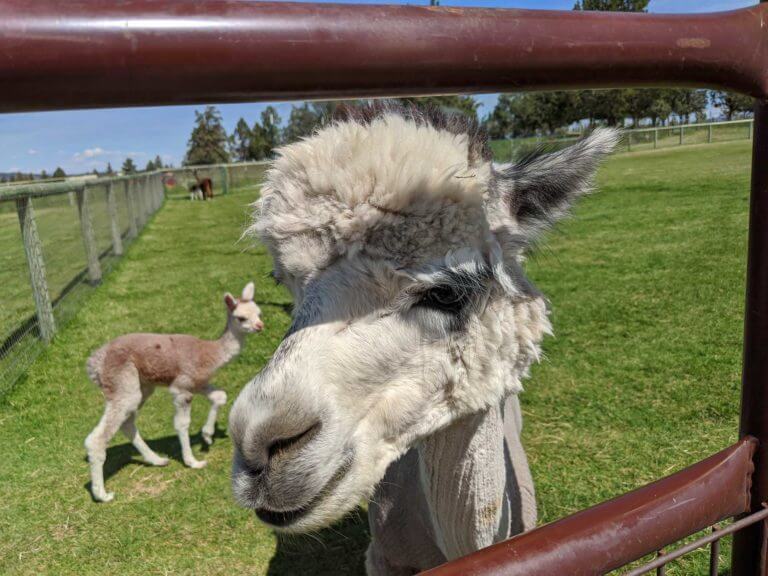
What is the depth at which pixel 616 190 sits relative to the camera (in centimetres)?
1780

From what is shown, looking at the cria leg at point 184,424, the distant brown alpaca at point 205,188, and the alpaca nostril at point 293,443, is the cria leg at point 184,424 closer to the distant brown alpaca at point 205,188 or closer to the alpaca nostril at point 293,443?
the alpaca nostril at point 293,443

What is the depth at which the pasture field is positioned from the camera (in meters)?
3.74

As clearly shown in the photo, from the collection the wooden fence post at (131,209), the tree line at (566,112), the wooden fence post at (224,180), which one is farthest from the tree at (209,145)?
the wooden fence post at (131,209)

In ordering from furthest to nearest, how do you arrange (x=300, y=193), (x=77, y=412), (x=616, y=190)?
(x=616, y=190) → (x=77, y=412) → (x=300, y=193)

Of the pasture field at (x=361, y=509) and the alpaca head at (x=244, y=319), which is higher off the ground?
the alpaca head at (x=244, y=319)

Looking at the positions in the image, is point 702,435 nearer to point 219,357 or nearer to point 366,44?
point 219,357

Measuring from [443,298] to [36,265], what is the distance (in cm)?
747

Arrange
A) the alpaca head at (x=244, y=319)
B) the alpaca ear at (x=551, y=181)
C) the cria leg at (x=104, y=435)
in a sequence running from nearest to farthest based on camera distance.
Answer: the alpaca ear at (x=551, y=181) < the cria leg at (x=104, y=435) < the alpaca head at (x=244, y=319)

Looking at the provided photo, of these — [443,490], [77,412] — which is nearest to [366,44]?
[443,490]

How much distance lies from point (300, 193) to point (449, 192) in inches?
17.5

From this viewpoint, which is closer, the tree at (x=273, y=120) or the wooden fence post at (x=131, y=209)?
the tree at (x=273, y=120)

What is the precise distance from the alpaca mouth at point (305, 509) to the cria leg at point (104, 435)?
3410 millimetres

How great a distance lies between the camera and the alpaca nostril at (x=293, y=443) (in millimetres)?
1441

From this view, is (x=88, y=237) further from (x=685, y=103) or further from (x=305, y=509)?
(x=685, y=103)
